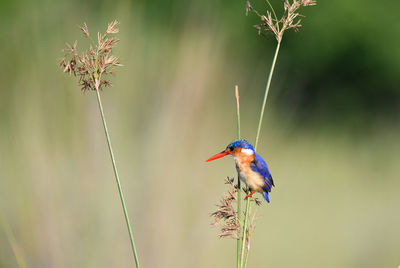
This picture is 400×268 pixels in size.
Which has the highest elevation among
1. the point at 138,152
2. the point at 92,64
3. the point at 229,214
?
the point at 138,152

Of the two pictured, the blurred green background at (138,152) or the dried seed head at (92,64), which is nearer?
the dried seed head at (92,64)

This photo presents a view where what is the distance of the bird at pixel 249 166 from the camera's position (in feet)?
2.88

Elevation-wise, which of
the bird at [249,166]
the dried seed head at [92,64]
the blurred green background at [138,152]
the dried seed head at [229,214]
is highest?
the blurred green background at [138,152]

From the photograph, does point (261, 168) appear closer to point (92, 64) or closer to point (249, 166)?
point (249, 166)

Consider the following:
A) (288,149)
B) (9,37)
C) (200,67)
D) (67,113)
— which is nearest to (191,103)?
(200,67)

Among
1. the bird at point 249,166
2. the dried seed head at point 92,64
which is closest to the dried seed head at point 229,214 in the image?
the bird at point 249,166

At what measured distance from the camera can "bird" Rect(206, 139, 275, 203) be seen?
0.88m

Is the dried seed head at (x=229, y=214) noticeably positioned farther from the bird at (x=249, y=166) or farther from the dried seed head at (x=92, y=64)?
the dried seed head at (x=92, y=64)

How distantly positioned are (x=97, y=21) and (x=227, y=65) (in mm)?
619

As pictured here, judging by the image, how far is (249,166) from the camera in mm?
904

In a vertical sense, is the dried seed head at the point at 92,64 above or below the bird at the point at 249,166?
above

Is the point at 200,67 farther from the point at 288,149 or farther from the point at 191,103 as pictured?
the point at 288,149

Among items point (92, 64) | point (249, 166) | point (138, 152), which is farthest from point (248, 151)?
point (138, 152)

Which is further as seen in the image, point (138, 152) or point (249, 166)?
point (138, 152)
